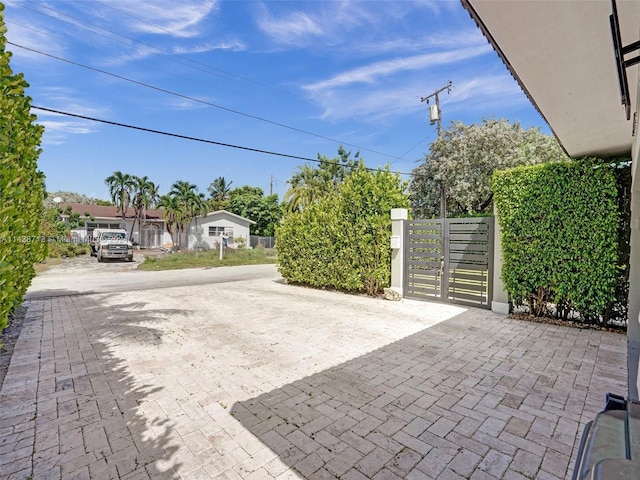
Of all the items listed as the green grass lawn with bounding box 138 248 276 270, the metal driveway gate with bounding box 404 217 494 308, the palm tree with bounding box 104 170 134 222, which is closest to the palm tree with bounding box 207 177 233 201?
the palm tree with bounding box 104 170 134 222

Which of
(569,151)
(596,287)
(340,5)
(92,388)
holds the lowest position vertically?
(92,388)

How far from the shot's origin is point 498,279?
633 centimetres

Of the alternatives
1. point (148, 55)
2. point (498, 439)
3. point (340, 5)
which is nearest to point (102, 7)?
point (148, 55)

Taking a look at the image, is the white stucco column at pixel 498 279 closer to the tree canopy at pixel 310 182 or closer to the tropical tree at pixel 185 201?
the tree canopy at pixel 310 182

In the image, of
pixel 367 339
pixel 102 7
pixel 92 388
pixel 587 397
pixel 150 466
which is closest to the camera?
pixel 150 466

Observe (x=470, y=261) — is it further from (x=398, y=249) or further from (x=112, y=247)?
(x=112, y=247)

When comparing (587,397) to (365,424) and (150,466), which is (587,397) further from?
(150,466)

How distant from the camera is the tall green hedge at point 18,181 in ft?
8.91

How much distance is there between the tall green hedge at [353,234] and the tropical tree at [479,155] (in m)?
9.22

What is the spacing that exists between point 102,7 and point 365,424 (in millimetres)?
11636

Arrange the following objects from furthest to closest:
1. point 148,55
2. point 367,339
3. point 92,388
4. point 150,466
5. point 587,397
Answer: point 148,55 < point 367,339 < point 92,388 < point 587,397 < point 150,466

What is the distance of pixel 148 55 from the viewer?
10.8m

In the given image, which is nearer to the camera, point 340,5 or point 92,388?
point 92,388

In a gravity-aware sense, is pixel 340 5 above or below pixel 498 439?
above
